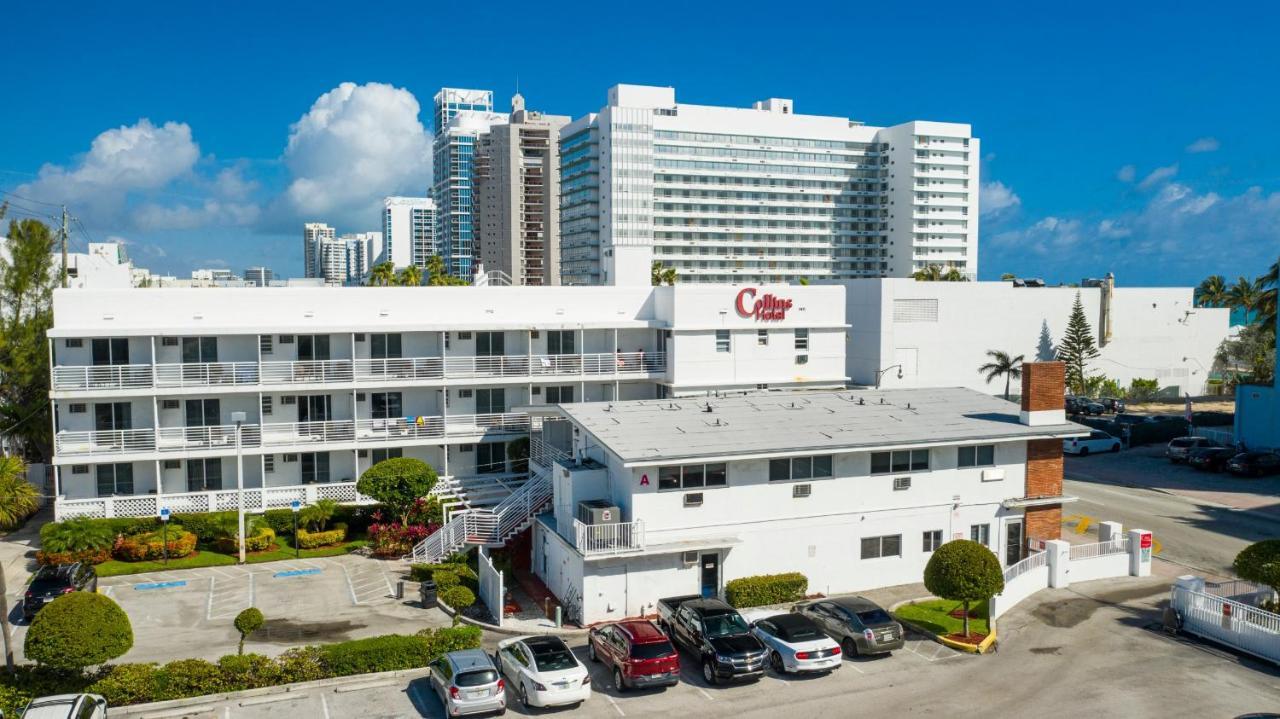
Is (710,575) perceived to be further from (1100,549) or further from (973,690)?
(1100,549)

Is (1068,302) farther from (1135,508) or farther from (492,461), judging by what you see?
(492,461)

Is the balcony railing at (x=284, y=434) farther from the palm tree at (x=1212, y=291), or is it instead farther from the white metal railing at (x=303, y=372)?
the palm tree at (x=1212, y=291)

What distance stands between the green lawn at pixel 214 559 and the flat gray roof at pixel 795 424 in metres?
11.9

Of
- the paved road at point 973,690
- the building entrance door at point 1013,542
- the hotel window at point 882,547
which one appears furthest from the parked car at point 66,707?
the building entrance door at point 1013,542

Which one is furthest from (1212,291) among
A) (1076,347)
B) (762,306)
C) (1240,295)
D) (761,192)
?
(762,306)

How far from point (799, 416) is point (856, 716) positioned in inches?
590

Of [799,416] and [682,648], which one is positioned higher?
[799,416]

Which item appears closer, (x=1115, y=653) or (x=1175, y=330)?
(x=1115, y=653)

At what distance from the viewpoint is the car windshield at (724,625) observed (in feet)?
88.8

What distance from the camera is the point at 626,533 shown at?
3128 centimetres

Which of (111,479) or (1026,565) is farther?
(111,479)

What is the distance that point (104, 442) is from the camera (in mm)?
43156

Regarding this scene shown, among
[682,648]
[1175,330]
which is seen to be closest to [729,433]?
[682,648]

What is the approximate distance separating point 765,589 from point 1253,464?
38287 mm
